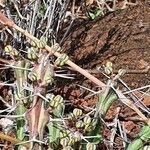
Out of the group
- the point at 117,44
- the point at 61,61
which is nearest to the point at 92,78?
the point at 61,61

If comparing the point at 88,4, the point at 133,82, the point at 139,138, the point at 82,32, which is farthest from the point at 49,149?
Result: the point at 88,4

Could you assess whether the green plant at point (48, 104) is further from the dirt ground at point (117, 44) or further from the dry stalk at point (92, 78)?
the dirt ground at point (117, 44)

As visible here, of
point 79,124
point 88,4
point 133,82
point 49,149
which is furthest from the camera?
point 88,4

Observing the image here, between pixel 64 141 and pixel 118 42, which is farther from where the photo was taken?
pixel 118 42

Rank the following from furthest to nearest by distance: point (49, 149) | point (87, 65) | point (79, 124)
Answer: point (87, 65) → point (49, 149) → point (79, 124)

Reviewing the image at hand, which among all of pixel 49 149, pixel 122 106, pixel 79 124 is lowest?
pixel 122 106

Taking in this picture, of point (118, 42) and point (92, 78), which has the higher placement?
point (92, 78)

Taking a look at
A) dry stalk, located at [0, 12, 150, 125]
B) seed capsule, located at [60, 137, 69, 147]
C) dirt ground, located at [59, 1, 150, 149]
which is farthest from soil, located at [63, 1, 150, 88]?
seed capsule, located at [60, 137, 69, 147]

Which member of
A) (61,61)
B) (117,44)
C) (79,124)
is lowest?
(117,44)

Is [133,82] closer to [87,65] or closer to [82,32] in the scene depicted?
[87,65]

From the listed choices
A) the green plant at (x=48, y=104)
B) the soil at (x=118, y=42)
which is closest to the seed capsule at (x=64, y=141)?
the green plant at (x=48, y=104)

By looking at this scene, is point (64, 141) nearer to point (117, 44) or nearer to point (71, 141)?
point (71, 141)
